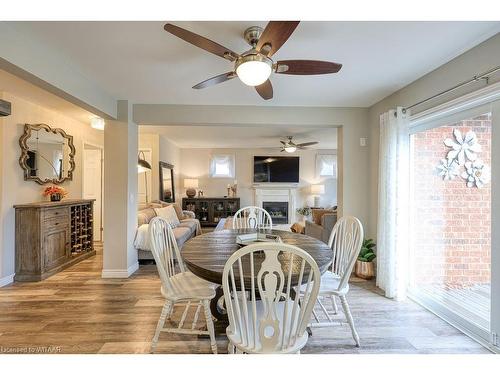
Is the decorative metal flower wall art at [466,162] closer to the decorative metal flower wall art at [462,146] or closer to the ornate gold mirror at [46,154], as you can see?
the decorative metal flower wall art at [462,146]

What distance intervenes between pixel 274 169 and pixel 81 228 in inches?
203

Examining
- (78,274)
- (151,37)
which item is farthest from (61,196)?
(151,37)

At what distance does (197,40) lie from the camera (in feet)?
5.33

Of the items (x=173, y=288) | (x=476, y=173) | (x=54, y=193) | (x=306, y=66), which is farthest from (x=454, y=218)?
(x=54, y=193)

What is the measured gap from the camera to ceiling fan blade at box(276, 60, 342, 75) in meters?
1.87

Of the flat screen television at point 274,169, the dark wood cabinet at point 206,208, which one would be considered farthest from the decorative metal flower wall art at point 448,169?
the dark wood cabinet at point 206,208

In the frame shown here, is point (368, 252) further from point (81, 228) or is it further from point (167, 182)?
point (167, 182)

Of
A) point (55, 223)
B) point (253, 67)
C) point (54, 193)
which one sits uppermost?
point (253, 67)

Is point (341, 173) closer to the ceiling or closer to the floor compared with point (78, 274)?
closer to the ceiling

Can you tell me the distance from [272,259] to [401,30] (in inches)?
73.9

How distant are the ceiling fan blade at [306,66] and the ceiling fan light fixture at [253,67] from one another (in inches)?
5.3

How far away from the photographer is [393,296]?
289 cm
